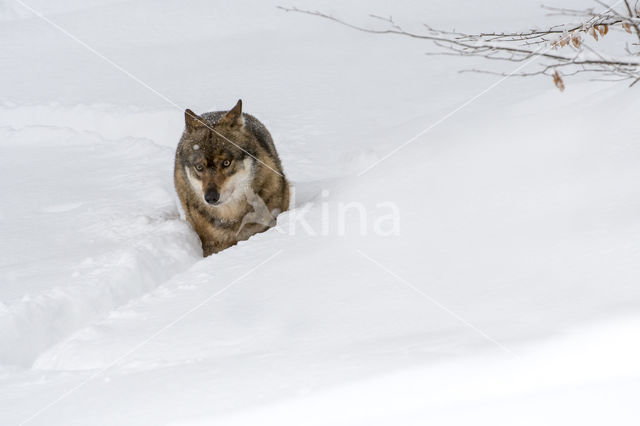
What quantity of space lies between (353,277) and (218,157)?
2.32 meters

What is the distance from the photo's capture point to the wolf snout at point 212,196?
18.0 ft

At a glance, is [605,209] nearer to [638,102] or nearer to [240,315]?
[638,102]

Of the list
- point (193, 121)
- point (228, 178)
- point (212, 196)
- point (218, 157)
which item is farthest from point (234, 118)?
point (212, 196)

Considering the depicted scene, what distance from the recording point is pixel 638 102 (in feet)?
14.8

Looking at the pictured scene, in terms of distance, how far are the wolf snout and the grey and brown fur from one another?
14 centimetres

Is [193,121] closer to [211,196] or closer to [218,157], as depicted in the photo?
[218,157]

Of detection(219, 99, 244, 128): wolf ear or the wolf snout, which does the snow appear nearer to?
the wolf snout

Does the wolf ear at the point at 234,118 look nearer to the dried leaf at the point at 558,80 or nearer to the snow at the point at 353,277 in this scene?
the snow at the point at 353,277

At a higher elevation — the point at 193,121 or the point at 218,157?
the point at 193,121

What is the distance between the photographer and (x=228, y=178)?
573 cm

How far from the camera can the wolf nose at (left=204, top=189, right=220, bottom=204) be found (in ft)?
18.0

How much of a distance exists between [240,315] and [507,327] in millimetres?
1512

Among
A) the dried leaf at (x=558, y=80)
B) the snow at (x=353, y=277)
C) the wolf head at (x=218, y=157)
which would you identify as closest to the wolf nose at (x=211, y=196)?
the wolf head at (x=218, y=157)

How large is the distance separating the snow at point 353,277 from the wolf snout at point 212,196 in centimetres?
55
